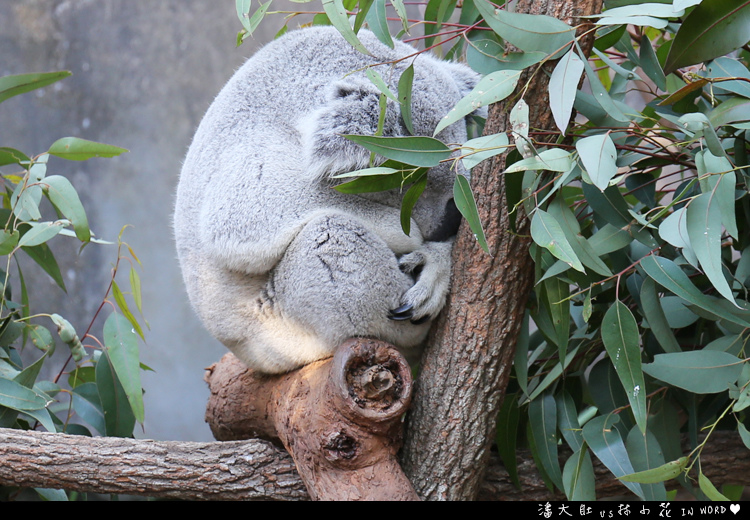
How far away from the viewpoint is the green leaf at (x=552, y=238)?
1096 mm

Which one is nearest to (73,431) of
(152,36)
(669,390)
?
(669,390)

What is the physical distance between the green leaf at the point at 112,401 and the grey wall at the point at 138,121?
2975mm

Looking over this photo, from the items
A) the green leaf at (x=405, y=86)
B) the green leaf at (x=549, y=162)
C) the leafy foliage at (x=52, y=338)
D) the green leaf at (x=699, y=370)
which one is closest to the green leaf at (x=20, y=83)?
the leafy foliage at (x=52, y=338)

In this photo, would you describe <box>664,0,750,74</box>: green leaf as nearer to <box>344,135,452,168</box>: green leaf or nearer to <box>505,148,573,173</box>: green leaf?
<box>505,148,573,173</box>: green leaf

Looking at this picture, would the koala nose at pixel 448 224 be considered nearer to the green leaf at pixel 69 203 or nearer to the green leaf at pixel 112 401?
the green leaf at pixel 69 203

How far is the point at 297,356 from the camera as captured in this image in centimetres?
180

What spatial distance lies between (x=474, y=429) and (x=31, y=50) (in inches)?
187

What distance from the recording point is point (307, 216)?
5.49ft

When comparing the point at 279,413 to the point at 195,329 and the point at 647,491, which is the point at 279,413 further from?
the point at 195,329

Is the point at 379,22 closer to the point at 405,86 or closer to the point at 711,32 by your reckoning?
the point at 405,86

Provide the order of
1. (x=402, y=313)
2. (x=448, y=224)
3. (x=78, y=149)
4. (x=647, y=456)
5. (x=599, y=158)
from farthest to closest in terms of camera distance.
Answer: (x=78, y=149)
(x=448, y=224)
(x=402, y=313)
(x=647, y=456)
(x=599, y=158)

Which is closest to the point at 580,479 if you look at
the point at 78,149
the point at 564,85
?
the point at 564,85

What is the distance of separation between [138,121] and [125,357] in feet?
11.6

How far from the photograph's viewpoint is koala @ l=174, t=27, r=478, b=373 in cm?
160
